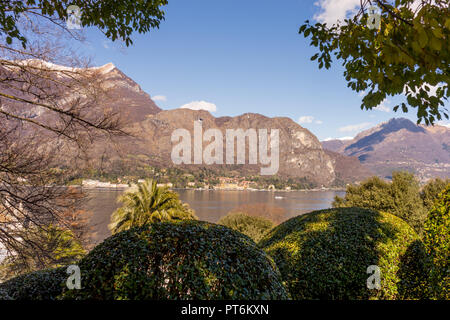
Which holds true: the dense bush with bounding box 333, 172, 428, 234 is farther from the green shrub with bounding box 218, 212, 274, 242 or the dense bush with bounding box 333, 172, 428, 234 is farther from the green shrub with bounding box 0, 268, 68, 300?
the green shrub with bounding box 0, 268, 68, 300

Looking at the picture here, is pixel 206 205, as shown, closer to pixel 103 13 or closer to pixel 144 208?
pixel 144 208

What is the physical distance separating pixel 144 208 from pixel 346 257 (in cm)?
1565

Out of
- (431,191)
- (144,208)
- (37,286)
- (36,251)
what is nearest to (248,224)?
(144,208)

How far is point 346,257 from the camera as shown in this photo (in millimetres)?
5680

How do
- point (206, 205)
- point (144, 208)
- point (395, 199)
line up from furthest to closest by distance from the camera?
point (206, 205) < point (395, 199) < point (144, 208)

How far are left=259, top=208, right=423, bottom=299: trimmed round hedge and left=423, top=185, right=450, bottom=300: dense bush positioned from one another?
1.59ft

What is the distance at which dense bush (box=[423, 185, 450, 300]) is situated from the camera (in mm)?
5895

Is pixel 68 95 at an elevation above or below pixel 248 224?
above

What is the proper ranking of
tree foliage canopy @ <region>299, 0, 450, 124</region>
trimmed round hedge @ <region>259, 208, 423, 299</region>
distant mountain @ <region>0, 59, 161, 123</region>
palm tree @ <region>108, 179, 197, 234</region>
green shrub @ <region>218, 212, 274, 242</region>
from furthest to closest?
green shrub @ <region>218, 212, 274, 242</region> < palm tree @ <region>108, 179, 197, 234</region> < trimmed round hedge @ <region>259, 208, 423, 299</region> < distant mountain @ <region>0, 59, 161, 123</region> < tree foliage canopy @ <region>299, 0, 450, 124</region>

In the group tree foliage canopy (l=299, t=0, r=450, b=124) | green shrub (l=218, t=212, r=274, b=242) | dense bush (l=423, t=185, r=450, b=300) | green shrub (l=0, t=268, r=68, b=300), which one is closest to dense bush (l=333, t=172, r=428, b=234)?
green shrub (l=218, t=212, r=274, b=242)

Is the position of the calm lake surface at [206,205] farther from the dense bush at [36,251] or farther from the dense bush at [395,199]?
the dense bush at [395,199]

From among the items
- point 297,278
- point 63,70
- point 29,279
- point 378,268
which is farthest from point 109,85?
point 378,268

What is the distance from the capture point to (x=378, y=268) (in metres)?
5.39
